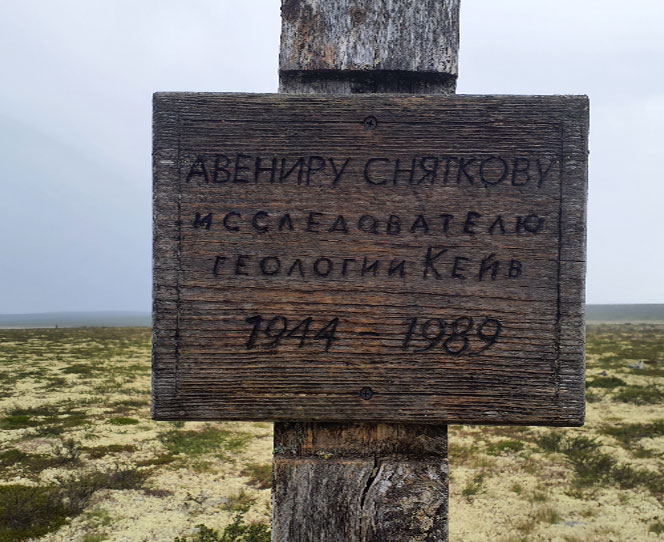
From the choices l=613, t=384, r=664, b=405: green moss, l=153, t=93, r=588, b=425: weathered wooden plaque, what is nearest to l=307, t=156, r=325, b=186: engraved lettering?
l=153, t=93, r=588, b=425: weathered wooden plaque

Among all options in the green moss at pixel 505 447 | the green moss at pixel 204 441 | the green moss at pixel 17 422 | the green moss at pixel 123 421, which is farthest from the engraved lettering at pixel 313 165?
the green moss at pixel 17 422

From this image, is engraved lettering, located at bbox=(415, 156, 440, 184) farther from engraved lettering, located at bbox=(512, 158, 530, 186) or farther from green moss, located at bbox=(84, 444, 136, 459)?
green moss, located at bbox=(84, 444, 136, 459)

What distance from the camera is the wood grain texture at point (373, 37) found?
1414 mm

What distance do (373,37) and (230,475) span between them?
34.8 feet

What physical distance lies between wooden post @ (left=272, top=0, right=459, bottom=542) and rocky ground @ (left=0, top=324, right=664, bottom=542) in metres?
6.54

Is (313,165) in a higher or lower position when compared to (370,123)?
lower

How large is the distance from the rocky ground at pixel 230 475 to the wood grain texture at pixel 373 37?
7.22 metres

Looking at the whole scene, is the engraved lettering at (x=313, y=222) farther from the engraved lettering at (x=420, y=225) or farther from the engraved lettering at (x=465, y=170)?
the engraved lettering at (x=465, y=170)

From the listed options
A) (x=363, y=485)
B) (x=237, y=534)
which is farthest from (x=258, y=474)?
(x=363, y=485)

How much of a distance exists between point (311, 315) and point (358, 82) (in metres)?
0.71

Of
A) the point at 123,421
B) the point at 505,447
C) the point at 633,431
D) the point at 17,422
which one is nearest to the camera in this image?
the point at 505,447

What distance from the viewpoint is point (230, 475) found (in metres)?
10.5

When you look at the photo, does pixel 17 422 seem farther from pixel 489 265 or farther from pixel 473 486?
pixel 489 265

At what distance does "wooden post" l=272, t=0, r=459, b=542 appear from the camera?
1385mm
